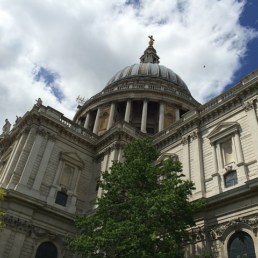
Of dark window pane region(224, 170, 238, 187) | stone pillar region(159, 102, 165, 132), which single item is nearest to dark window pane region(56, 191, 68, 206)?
dark window pane region(224, 170, 238, 187)

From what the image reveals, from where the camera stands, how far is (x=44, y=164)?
2478 centimetres

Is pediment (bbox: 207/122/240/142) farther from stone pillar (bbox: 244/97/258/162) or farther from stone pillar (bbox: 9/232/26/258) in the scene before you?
stone pillar (bbox: 9/232/26/258)

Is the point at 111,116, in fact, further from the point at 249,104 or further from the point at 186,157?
the point at 249,104

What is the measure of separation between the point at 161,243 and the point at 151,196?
7.06 ft

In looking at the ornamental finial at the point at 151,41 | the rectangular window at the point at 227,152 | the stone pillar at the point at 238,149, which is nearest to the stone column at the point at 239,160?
the stone pillar at the point at 238,149

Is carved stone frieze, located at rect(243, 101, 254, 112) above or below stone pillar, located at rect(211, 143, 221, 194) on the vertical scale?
above

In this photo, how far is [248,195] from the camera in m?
16.8

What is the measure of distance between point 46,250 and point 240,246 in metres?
13.3

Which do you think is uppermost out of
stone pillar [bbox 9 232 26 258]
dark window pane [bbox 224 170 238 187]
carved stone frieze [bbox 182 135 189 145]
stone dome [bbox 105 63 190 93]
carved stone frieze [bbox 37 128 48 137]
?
stone dome [bbox 105 63 190 93]

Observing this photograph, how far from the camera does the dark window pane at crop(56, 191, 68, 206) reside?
2458 cm

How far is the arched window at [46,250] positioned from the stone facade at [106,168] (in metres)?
0.07

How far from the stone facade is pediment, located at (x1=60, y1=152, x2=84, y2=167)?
9cm

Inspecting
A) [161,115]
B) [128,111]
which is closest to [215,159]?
[161,115]

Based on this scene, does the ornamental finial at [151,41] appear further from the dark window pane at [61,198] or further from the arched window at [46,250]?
the arched window at [46,250]
